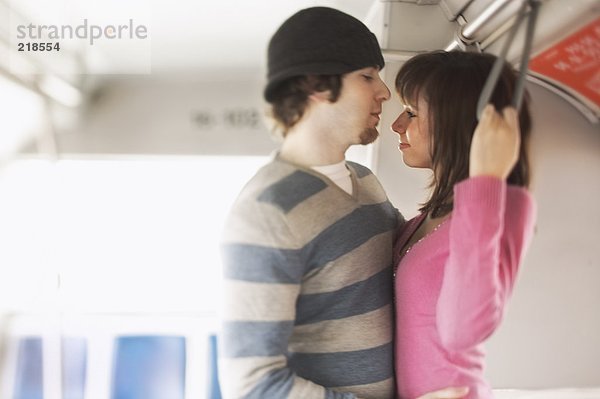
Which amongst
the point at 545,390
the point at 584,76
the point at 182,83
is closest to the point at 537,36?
the point at 584,76

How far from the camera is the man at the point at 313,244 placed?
54cm

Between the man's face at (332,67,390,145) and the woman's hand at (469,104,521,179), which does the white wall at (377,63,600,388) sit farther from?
the woman's hand at (469,104,521,179)

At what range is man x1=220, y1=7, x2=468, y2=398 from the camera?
54 centimetres

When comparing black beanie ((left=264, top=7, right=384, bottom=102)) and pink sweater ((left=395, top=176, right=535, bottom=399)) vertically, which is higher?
black beanie ((left=264, top=7, right=384, bottom=102))

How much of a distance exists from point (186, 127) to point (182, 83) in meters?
0.07

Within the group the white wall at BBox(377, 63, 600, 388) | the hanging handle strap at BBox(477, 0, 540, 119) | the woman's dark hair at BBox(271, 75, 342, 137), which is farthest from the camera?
the white wall at BBox(377, 63, 600, 388)

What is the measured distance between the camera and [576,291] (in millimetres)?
1047

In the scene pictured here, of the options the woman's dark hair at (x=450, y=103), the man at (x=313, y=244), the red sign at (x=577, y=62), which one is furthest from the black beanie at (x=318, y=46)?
the red sign at (x=577, y=62)

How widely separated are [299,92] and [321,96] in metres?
0.03

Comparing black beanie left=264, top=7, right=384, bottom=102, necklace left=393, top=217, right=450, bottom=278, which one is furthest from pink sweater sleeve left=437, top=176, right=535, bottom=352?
black beanie left=264, top=7, right=384, bottom=102

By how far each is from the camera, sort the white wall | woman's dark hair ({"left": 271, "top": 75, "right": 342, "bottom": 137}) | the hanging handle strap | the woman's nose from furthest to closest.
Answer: the white wall
the woman's nose
woman's dark hair ({"left": 271, "top": 75, "right": 342, "bottom": 137})
the hanging handle strap

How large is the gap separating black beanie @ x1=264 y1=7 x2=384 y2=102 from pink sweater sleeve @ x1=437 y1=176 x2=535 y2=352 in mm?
209

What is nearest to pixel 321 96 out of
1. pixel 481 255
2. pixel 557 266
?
pixel 481 255

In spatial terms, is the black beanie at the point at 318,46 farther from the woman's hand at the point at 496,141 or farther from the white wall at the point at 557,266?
the white wall at the point at 557,266
